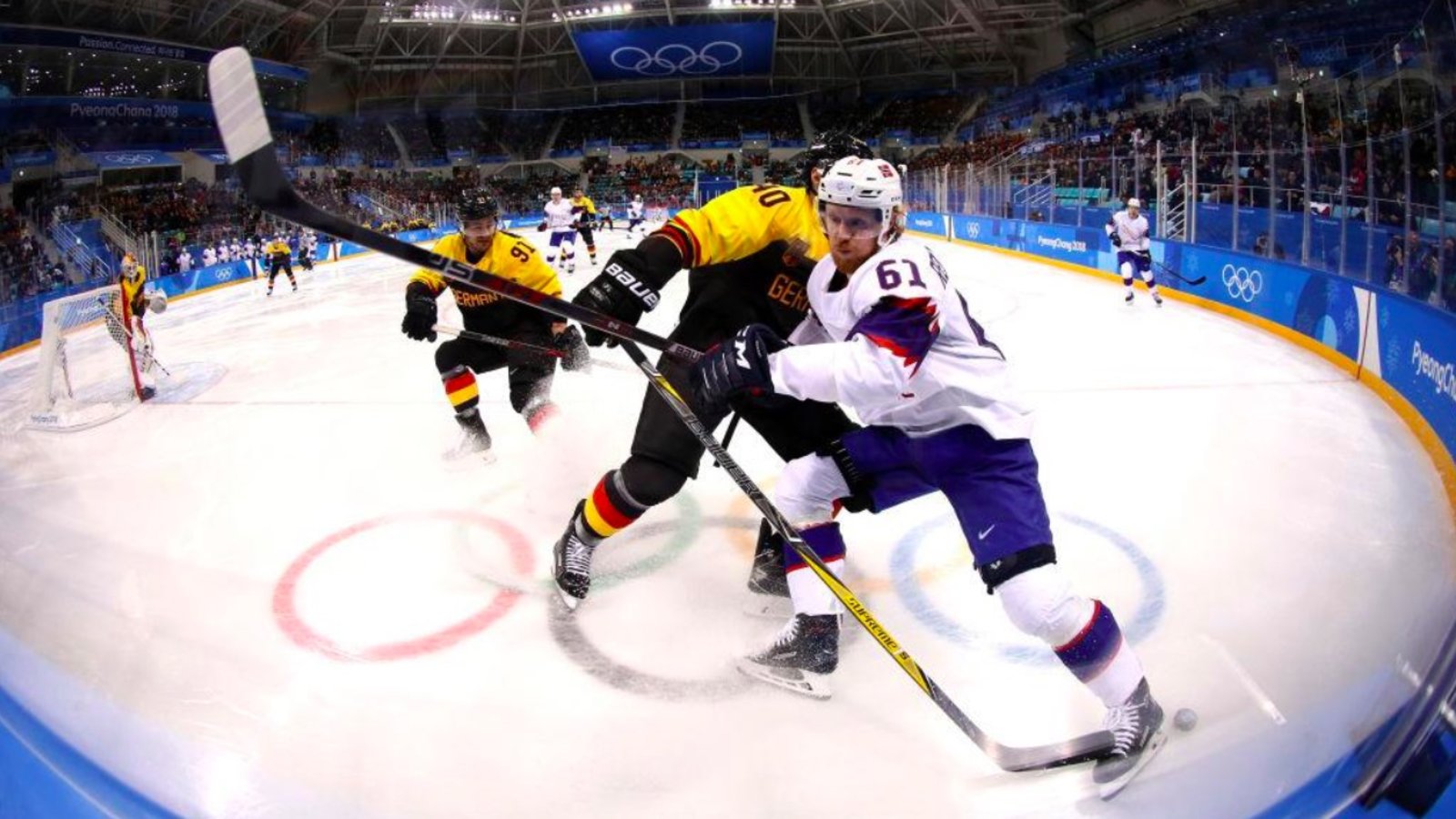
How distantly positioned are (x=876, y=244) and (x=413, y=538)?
6.60ft

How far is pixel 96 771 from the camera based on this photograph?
1.37 meters

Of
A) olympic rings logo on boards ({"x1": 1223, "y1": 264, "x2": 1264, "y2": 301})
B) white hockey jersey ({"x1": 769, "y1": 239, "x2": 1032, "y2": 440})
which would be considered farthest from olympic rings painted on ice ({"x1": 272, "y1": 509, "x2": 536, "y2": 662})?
olympic rings logo on boards ({"x1": 1223, "y1": 264, "x2": 1264, "y2": 301})

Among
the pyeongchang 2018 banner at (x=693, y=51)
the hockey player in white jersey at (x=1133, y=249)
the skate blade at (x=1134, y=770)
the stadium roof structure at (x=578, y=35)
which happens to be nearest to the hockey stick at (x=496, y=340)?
the stadium roof structure at (x=578, y=35)

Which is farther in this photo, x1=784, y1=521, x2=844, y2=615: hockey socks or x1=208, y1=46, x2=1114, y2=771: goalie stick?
x1=784, y1=521, x2=844, y2=615: hockey socks

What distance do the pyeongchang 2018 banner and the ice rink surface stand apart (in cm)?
2109

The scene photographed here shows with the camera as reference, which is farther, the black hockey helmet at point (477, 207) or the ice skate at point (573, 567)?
the black hockey helmet at point (477, 207)

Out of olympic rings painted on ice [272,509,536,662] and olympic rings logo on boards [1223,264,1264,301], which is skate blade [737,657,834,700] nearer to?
olympic rings painted on ice [272,509,536,662]

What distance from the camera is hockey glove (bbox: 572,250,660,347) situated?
2018 millimetres

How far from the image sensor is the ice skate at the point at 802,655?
1.90m

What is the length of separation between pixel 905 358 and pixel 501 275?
7.58 feet

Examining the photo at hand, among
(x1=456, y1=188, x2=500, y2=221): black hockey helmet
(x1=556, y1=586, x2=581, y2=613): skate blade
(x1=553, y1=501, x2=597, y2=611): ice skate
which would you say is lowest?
(x1=556, y1=586, x2=581, y2=613): skate blade

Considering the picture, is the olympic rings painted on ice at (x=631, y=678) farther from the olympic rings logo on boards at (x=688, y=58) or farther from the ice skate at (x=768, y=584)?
the olympic rings logo on boards at (x=688, y=58)

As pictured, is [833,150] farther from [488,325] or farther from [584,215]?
[584,215]

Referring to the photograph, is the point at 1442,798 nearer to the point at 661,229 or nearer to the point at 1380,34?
the point at 661,229
